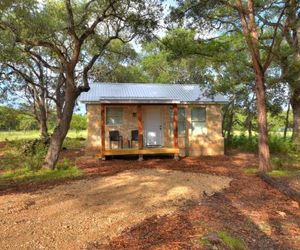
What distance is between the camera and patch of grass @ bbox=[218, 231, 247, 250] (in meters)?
5.22

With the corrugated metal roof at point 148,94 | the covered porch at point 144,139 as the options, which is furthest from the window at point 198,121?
the covered porch at point 144,139

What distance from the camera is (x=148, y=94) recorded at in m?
19.2

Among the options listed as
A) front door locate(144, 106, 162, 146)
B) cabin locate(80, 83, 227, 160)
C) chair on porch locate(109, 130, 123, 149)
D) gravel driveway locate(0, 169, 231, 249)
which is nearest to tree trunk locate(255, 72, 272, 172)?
gravel driveway locate(0, 169, 231, 249)

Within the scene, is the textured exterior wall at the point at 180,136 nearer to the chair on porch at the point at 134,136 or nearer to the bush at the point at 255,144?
the chair on porch at the point at 134,136

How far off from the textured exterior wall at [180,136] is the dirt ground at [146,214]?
7690 mm

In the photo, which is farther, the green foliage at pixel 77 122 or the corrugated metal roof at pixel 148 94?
the green foliage at pixel 77 122

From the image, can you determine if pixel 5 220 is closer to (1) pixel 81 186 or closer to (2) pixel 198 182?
(1) pixel 81 186

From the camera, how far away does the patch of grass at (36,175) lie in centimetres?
1119

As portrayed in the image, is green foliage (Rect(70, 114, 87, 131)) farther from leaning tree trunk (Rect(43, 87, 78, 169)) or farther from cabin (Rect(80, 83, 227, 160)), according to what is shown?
leaning tree trunk (Rect(43, 87, 78, 169))

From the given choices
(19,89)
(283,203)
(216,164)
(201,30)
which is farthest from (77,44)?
(19,89)

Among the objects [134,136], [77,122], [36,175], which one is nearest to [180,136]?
[134,136]

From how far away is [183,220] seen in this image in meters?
6.34

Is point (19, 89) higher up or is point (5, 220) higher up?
point (19, 89)

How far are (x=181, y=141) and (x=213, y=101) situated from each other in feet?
8.43
